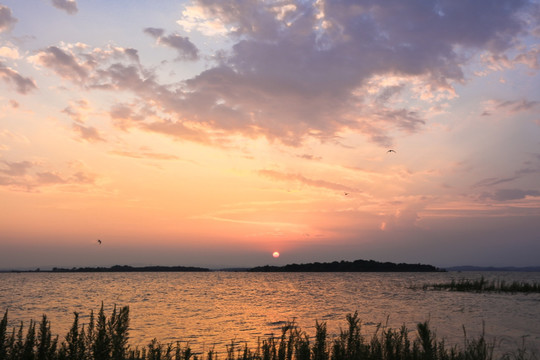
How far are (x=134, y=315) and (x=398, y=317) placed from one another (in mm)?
28452

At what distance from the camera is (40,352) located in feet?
32.0

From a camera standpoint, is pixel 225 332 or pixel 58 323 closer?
pixel 225 332

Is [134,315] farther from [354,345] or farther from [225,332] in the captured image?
[354,345]

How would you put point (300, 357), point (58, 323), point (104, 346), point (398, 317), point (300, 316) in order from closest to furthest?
point (104, 346), point (300, 357), point (58, 323), point (398, 317), point (300, 316)

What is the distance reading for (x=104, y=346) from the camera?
6.81 m

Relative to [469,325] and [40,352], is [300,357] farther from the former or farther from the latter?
[469,325]

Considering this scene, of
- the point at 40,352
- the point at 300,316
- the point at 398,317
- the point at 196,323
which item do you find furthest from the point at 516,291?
the point at 40,352

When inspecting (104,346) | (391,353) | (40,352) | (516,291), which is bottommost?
(516,291)

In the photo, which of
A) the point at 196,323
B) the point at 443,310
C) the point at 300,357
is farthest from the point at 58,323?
the point at 443,310

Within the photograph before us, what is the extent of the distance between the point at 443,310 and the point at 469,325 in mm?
13092

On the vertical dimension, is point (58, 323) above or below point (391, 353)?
below

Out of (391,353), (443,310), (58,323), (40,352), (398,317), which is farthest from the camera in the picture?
(443,310)

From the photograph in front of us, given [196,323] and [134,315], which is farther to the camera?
[134,315]

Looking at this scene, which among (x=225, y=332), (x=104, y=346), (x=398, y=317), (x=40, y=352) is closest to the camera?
(x=104, y=346)
